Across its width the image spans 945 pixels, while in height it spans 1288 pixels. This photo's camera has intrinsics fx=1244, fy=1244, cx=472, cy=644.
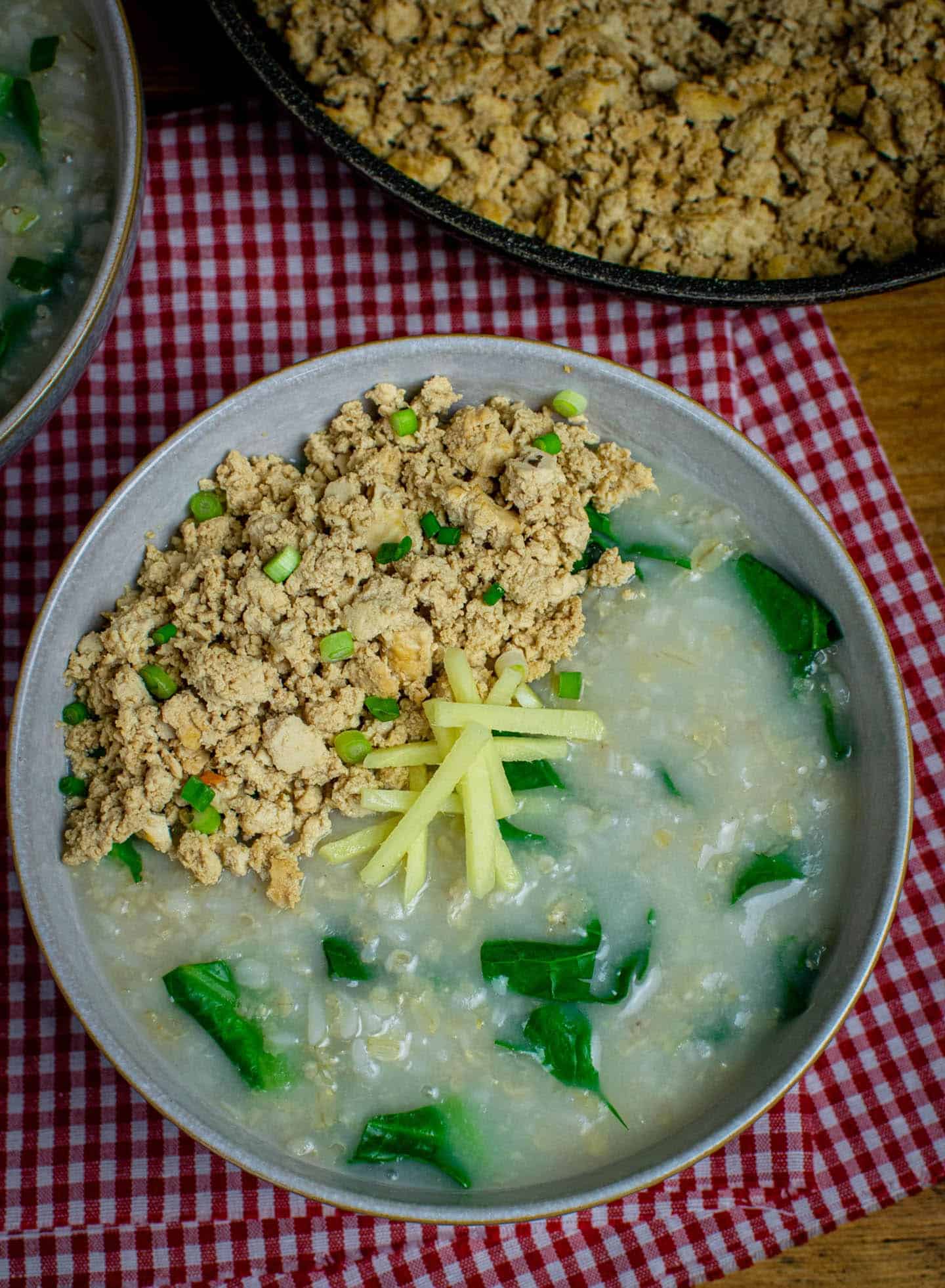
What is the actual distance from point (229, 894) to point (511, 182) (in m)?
1.17

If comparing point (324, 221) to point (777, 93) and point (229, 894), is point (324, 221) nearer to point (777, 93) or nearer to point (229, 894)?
point (777, 93)

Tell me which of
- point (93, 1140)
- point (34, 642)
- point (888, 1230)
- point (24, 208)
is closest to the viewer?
point (34, 642)

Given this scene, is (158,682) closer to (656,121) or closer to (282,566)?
(282,566)

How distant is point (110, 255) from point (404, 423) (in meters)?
0.46

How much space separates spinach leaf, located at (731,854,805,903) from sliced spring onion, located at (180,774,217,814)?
730 millimetres

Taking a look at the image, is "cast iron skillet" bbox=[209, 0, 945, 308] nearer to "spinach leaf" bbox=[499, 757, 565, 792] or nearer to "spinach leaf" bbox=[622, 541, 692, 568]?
"spinach leaf" bbox=[622, 541, 692, 568]

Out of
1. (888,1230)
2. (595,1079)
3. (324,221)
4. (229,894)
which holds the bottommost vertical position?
(888,1230)

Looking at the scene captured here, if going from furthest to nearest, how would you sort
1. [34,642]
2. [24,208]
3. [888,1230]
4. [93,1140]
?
[888,1230] → [93,1140] → [24,208] → [34,642]

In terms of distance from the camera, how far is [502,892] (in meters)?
1.70

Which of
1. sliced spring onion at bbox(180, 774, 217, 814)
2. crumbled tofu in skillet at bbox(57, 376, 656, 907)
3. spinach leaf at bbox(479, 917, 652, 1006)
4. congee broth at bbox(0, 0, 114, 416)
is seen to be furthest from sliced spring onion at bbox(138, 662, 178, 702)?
spinach leaf at bbox(479, 917, 652, 1006)

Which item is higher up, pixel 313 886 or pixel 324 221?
pixel 324 221

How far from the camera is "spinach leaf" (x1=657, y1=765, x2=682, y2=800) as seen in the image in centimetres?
173

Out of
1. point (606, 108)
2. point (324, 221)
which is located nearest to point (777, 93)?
point (606, 108)

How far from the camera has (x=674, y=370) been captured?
6.79 feet
